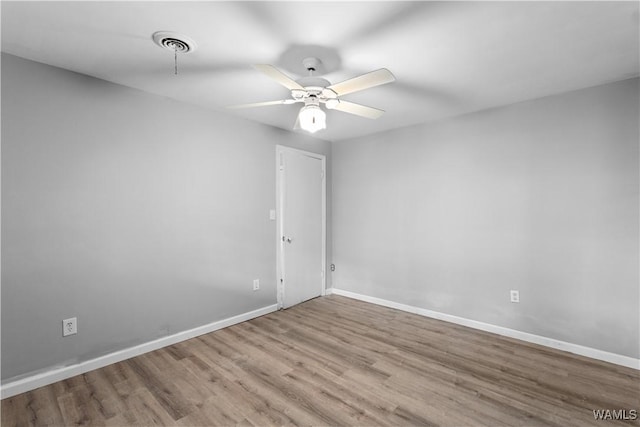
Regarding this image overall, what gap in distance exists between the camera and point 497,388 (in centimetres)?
211

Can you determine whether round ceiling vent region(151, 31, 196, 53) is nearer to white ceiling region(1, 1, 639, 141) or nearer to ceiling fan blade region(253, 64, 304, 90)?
white ceiling region(1, 1, 639, 141)

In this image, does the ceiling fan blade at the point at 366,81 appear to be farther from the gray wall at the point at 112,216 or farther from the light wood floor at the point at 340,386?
the light wood floor at the point at 340,386

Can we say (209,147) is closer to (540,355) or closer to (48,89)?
(48,89)

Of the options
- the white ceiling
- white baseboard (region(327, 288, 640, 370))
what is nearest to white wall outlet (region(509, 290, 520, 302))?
white baseboard (region(327, 288, 640, 370))

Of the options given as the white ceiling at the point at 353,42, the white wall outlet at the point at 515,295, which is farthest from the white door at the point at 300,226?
the white wall outlet at the point at 515,295

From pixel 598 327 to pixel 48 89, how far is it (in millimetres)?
4734

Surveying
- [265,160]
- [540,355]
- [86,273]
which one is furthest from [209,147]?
[540,355]

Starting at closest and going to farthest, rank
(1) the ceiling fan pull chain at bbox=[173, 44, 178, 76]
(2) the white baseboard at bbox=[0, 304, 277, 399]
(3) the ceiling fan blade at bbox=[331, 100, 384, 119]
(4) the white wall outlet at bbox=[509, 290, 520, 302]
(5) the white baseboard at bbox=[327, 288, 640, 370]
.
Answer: (1) the ceiling fan pull chain at bbox=[173, 44, 178, 76] → (2) the white baseboard at bbox=[0, 304, 277, 399] → (3) the ceiling fan blade at bbox=[331, 100, 384, 119] → (5) the white baseboard at bbox=[327, 288, 640, 370] → (4) the white wall outlet at bbox=[509, 290, 520, 302]

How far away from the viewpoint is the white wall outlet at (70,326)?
223 cm

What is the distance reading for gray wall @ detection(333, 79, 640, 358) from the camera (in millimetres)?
2482

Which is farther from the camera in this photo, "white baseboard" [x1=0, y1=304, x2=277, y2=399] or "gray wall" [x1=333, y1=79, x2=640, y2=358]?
"gray wall" [x1=333, y1=79, x2=640, y2=358]

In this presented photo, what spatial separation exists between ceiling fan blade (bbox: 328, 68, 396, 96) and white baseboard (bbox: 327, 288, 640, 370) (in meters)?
2.73

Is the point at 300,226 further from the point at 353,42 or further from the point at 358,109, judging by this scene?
the point at 353,42

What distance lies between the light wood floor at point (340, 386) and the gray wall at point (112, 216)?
0.40 m
